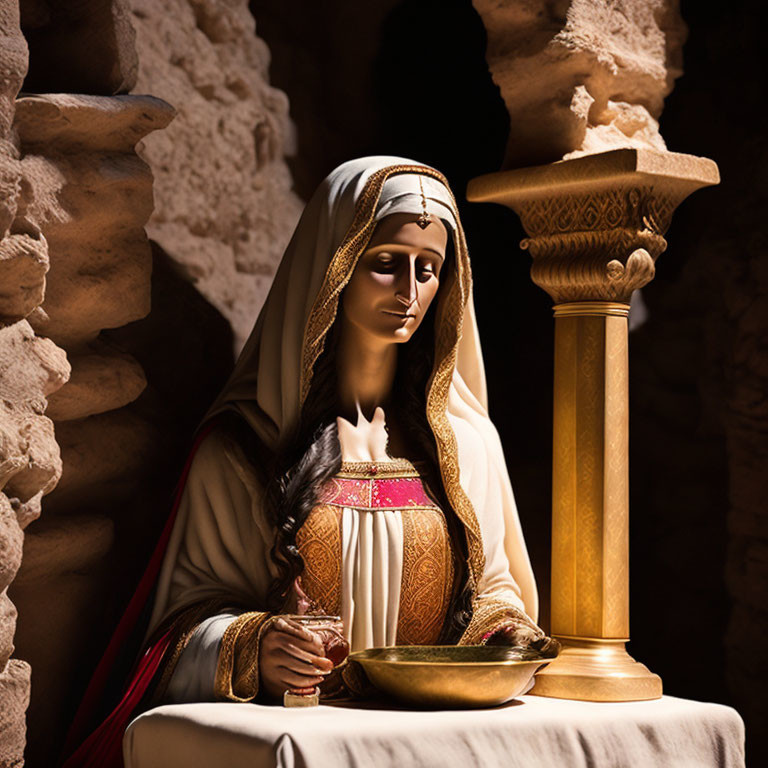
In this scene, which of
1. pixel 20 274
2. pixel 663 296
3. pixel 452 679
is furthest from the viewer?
pixel 663 296

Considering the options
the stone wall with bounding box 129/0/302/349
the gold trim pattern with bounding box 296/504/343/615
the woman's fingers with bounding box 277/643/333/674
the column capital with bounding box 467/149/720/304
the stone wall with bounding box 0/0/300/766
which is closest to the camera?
the stone wall with bounding box 0/0/300/766

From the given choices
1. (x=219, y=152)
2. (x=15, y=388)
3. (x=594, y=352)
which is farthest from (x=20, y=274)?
(x=594, y=352)

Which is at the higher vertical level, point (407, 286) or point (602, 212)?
point (602, 212)

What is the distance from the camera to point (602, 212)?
153 inches

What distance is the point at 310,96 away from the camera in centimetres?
483

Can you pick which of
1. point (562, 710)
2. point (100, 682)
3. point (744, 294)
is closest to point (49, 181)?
point (100, 682)

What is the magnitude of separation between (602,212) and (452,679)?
1.40m

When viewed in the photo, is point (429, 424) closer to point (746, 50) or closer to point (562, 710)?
point (562, 710)

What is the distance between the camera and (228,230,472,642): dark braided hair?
3568 mm

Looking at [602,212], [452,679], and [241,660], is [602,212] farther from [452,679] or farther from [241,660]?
[241,660]

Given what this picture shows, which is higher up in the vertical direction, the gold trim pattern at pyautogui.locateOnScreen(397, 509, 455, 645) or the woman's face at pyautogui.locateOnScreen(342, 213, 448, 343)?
the woman's face at pyautogui.locateOnScreen(342, 213, 448, 343)

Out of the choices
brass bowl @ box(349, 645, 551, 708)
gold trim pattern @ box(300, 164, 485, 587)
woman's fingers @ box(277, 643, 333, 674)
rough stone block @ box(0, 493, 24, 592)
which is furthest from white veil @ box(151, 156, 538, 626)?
rough stone block @ box(0, 493, 24, 592)

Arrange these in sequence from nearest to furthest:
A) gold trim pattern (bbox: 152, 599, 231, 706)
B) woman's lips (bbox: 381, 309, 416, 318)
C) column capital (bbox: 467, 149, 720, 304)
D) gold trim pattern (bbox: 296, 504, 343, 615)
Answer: gold trim pattern (bbox: 152, 599, 231, 706) → gold trim pattern (bbox: 296, 504, 343, 615) → woman's lips (bbox: 381, 309, 416, 318) → column capital (bbox: 467, 149, 720, 304)

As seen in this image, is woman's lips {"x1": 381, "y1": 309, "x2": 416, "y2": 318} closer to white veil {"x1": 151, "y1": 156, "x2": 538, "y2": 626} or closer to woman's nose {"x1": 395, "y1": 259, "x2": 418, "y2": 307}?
woman's nose {"x1": 395, "y1": 259, "x2": 418, "y2": 307}
